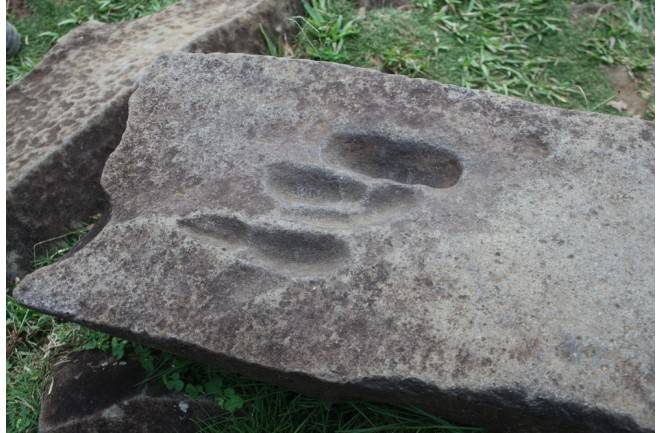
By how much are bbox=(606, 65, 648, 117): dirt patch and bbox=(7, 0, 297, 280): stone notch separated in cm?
106

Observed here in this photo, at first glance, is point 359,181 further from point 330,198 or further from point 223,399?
point 223,399

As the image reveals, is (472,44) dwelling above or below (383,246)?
below

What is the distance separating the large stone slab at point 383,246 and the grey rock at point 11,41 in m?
1.12

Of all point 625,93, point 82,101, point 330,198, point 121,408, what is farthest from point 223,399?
point 625,93

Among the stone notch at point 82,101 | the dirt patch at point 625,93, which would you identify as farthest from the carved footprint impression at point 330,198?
the dirt patch at point 625,93

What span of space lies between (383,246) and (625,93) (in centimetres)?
136

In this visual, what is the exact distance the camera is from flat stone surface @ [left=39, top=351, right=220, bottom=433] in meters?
1.86

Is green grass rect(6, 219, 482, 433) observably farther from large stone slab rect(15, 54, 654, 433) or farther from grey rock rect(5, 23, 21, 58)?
grey rock rect(5, 23, 21, 58)

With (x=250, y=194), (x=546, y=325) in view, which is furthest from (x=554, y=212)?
(x=250, y=194)

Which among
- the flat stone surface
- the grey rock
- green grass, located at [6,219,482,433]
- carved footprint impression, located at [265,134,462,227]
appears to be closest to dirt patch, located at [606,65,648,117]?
carved footprint impression, located at [265,134,462,227]

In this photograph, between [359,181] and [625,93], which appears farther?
[625,93]

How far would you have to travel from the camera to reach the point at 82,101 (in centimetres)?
231

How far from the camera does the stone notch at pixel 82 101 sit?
2186 mm

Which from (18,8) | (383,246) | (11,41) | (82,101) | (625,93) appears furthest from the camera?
(18,8)
